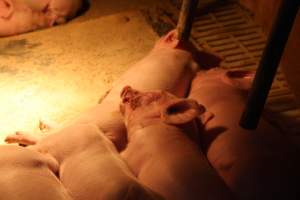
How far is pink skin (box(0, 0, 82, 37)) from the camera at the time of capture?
A: 307 cm

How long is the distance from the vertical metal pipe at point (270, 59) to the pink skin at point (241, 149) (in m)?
0.14

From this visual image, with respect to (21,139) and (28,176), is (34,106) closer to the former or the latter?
(21,139)

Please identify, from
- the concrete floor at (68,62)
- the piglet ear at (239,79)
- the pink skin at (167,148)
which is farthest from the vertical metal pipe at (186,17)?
the pink skin at (167,148)

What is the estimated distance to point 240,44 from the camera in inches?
117

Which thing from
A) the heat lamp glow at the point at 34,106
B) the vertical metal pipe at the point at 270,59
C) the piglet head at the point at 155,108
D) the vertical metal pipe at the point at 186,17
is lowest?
the heat lamp glow at the point at 34,106

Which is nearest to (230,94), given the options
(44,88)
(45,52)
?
(44,88)

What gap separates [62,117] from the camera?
2434mm

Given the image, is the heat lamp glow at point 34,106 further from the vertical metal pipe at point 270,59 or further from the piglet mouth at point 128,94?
the vertical metal pipe at point 270,59

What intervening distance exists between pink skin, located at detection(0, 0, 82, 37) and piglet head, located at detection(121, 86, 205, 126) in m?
1.27

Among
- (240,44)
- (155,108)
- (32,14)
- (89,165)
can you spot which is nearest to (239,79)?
(155,108)

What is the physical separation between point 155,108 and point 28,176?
1.92 feet

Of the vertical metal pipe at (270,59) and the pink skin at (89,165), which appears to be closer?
the vertical metal pipe at (270,59)

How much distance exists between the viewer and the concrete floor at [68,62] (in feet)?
8.18

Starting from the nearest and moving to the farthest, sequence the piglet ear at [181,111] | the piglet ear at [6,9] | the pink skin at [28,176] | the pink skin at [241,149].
→ the pink skin at [28,176], the pink skin at [241,149], the piglet ear at [181,111], the piglet ear at [6,9]
